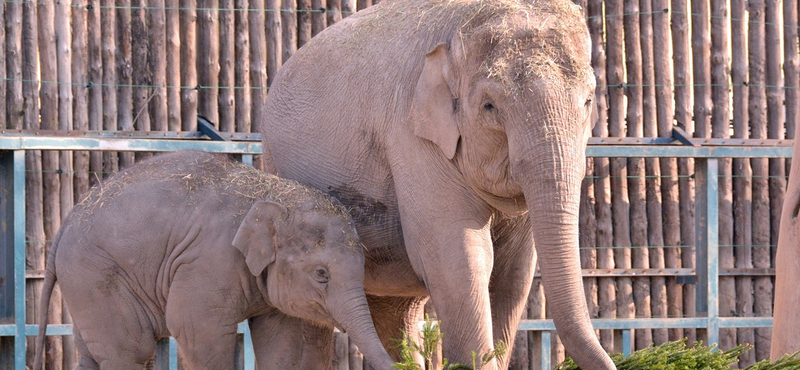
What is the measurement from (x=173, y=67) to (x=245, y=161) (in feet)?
9.53

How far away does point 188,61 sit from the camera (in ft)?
33.0

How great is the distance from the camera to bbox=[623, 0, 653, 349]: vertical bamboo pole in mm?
10578

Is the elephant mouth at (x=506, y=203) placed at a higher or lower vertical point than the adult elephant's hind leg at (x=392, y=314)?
higher

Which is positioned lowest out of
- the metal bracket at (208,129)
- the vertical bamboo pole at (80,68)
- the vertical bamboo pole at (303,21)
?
the metal bracket at (208,129)

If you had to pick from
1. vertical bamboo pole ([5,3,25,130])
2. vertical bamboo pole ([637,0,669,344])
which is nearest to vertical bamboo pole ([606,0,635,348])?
vertical bamboo pole ([637,0,669,344])

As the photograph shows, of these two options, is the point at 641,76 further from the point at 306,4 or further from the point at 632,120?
the point at 306,4

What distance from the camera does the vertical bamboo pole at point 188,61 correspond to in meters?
10.0

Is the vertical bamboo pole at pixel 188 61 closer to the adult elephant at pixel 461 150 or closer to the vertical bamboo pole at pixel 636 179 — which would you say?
the vertical bamboo pole at pixel 636 179

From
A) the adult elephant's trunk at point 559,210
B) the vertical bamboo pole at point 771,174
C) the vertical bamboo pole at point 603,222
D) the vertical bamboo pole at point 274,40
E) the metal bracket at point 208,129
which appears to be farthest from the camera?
the vertical bamboo pole at point 771,174

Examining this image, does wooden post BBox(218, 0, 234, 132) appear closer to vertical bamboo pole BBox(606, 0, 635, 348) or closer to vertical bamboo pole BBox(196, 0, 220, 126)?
vertical bamboo pole BBox(196, 0, 220, 126)

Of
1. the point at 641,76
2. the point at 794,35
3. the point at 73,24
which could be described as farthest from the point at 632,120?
the point at 73,24

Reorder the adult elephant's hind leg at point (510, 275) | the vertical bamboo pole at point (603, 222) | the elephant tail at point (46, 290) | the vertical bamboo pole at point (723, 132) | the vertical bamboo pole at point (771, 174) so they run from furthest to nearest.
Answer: the vertical bamboo pole at point (771, 174)
the vertical bamboo pole at point (723, 132)
the vertical bamboo pole at point (603, 222)
the elephant tail at point (46, 290)
the adult elephant's hind leg at point (510, 275)

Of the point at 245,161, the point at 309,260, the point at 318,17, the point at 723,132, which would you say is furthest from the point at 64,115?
the point at 723,132

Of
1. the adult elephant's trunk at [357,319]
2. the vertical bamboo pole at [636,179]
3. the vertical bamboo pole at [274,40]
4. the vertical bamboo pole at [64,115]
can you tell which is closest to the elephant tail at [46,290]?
the adult elephant's trunk at [357,319]
